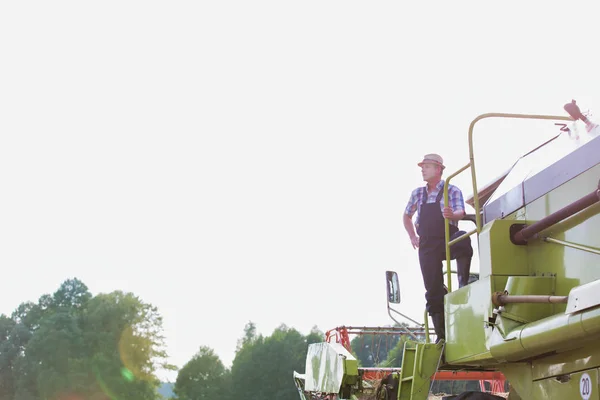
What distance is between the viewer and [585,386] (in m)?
3.62

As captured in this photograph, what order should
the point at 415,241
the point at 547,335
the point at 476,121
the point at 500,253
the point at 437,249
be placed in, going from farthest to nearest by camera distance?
the point at 415,241 → the point at 437,249 → the point at 476,121 → the point at 500,253 → the point at 547,335

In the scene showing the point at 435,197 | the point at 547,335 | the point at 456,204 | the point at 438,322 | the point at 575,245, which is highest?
the point at 435,197

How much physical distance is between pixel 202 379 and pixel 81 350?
12.6m

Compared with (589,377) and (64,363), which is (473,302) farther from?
(64,363)

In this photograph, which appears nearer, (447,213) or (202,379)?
(447,213)

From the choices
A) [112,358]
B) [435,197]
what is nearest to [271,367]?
[112,358]

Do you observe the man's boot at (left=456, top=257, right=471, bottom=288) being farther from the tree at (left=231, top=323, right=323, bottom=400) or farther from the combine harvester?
the tree at (left=231, top=323, right=323, bottom=400)

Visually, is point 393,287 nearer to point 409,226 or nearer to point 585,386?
point 409,226

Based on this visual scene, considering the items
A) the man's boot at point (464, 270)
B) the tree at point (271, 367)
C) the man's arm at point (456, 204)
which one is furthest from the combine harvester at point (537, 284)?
the tree at point (271, 367)

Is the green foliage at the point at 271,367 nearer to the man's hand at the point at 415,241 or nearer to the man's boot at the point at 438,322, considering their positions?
the man's hand at the point at 415,241

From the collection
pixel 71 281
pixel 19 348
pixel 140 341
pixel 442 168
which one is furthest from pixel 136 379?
pixel 442 168

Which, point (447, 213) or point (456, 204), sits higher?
point (456, 204)

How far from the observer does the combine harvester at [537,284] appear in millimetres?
3631

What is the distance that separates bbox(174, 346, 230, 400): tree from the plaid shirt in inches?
2234
